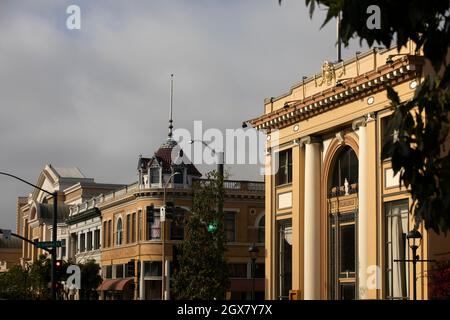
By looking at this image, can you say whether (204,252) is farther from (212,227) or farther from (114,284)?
(114,284)

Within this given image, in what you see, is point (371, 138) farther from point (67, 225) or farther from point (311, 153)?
point (67, 225)

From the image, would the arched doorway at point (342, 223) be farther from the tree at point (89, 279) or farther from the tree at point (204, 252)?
the tree at point (89, 279)

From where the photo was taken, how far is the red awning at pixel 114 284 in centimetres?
7488

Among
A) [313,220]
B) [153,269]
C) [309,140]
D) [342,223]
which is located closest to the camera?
[342,223]

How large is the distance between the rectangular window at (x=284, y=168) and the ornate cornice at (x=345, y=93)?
61.3 inches

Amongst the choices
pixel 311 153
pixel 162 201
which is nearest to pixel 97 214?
pixel 162 201

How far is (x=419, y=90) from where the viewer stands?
9.91m

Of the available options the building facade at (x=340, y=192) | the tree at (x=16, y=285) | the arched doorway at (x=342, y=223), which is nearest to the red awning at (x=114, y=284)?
the tree at (x=16, y=285)

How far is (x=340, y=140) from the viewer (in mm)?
46531

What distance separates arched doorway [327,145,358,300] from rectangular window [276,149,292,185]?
4010 millimetres

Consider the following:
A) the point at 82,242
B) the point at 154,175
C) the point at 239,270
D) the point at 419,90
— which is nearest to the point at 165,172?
the point at 154,175

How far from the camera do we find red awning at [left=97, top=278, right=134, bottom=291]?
7488cm

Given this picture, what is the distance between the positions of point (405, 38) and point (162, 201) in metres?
63.8

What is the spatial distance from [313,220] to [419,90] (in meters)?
38.8
